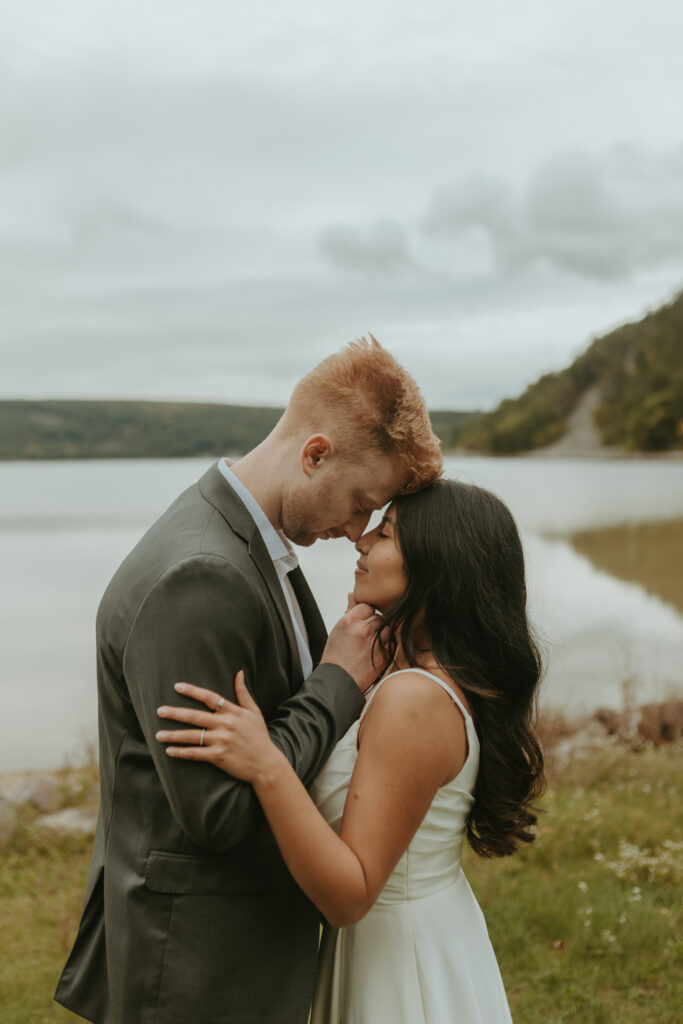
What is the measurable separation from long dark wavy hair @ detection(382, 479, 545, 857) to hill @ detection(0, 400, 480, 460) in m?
65.5

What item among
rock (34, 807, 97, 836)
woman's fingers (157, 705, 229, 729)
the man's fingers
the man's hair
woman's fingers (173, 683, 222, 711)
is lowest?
rock (34, 807, 97, 836)

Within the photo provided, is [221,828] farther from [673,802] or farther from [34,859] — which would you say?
[673,802]

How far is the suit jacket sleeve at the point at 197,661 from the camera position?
2.03m

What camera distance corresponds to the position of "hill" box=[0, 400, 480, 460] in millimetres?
74625

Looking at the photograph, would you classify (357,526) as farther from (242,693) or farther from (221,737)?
(221,737)

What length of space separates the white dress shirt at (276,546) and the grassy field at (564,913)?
227cm

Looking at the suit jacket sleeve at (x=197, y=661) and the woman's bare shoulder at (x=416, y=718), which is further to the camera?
the woman's bare shoulder at (x=416, y=718)

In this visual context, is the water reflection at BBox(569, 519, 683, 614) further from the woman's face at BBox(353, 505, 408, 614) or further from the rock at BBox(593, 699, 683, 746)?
the woman's face at BBox(353, 505, 408, 614)

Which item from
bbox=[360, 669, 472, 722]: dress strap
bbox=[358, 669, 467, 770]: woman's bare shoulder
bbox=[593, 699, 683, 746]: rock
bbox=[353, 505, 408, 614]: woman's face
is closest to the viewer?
bbox=[358, 669, 467, 770]: woman's bare shoulder

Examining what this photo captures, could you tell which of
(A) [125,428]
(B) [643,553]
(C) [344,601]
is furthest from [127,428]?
(C) [344,601]

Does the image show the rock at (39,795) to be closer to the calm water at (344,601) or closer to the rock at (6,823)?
the rock at (6,823)

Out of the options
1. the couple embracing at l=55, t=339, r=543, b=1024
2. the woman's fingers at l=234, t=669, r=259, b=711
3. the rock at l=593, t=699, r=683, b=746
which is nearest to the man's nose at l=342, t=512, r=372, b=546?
the couple embracing at l=55, t=339, r=543, b=1024

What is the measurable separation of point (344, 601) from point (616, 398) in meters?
91.1

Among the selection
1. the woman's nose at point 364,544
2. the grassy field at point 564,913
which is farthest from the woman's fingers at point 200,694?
the grassy field at point 564,913
